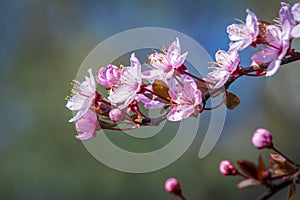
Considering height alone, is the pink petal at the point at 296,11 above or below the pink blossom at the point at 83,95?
below

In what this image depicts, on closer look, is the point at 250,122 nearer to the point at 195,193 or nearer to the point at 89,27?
the point at 195,193

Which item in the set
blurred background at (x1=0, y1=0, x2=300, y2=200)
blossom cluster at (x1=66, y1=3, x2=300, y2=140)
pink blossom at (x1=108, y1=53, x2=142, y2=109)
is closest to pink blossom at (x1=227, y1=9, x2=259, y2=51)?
blossom cluster at (x1=66, y1=3, x2=300, y2=140)

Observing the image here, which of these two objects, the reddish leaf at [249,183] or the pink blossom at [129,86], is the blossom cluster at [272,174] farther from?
the pink blossom at [129,86]

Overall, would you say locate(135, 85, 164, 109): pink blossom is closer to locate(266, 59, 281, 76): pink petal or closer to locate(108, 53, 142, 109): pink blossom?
locate(108, 53, 142, 109): pink blossom

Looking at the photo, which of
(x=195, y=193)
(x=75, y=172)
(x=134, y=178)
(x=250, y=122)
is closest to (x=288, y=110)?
(x=250, y=122)

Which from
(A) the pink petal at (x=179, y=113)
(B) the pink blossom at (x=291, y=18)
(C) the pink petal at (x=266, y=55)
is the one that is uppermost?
(B) the pink blossom at (x=291, y=18)

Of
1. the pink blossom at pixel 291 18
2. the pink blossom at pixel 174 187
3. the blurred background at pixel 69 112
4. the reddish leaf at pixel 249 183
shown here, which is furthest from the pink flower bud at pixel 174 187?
the blurred background at pixel 69 112
